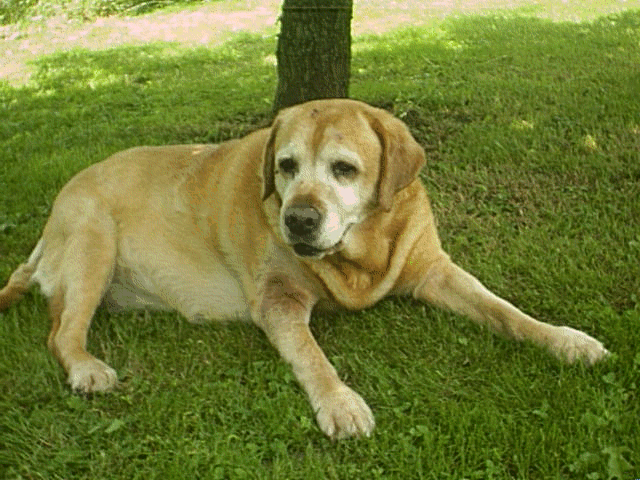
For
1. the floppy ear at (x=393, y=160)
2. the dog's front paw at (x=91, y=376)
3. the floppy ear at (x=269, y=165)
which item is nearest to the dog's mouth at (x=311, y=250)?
the floppy ear at (x=393, y=160)

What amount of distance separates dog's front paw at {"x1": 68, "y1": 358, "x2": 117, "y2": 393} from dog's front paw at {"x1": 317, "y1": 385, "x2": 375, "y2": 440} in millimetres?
968

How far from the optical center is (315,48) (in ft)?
19.9

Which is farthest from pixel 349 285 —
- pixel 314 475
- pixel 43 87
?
pixel 43 87

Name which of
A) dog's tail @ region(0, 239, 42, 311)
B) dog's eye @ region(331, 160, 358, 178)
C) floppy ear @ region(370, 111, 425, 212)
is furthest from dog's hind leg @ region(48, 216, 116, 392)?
floppy ear @ region(370, 111, 425, 212)

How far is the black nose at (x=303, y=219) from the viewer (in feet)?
10.8

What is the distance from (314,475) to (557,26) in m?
9.43

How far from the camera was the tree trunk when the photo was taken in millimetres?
6031

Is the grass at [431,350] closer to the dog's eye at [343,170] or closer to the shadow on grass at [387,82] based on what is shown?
the shadow on grass at [387,82]

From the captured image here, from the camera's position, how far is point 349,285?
3.71m

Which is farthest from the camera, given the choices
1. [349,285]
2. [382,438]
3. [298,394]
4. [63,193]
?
[63,193]

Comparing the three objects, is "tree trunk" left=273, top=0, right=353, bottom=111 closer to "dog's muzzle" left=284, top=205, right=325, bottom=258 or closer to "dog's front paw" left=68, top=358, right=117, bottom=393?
"dog's muzzle" left=284, top=205, right=325, bottom=258

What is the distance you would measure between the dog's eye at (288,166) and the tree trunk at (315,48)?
2.63 metres

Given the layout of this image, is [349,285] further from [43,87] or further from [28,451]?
[43,87]

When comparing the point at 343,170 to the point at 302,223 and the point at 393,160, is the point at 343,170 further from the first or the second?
the point at 302,223
